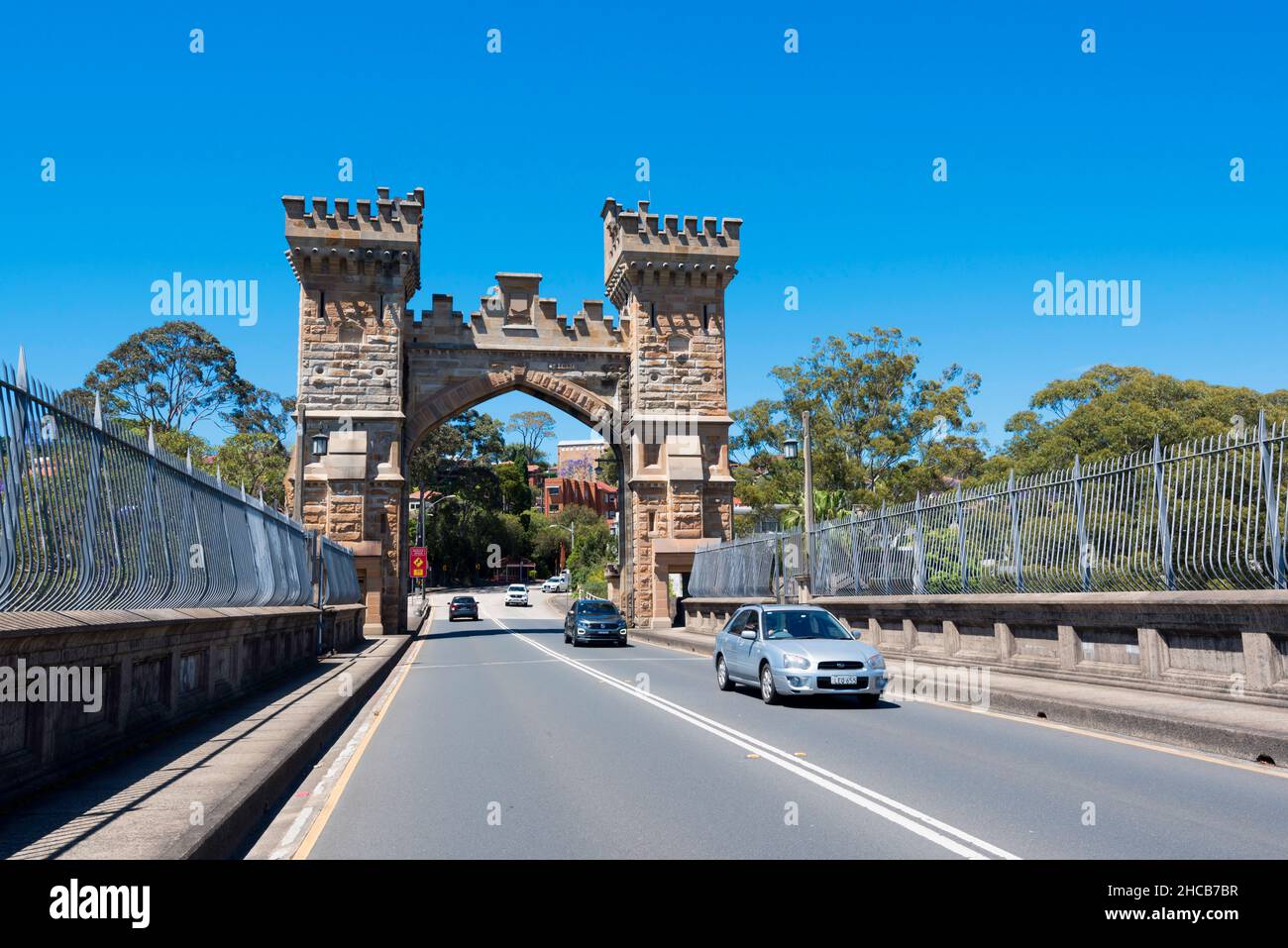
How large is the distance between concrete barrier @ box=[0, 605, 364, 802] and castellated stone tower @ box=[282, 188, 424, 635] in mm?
25876

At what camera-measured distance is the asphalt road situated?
21.2 feet

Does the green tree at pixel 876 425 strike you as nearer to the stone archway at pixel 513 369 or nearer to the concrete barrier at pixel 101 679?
the stone archway at pixel 513 369

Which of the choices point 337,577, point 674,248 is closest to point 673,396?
point 674,248

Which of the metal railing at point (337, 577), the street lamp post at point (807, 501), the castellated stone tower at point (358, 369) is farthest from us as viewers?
the castellated stone tower at point (358, 369)

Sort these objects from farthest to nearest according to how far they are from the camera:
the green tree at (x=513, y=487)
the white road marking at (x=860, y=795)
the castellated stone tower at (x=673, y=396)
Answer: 1. the green tree at (x=513, y=487)
2. the castellated stone tower at (x=673, y=396)
3. the white road marking at (x=860, y=795)

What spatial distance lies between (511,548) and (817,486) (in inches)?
1956

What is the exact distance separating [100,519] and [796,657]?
28.6 feet

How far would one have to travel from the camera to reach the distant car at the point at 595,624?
1287 inches

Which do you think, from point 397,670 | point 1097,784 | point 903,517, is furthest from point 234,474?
point 1097,784

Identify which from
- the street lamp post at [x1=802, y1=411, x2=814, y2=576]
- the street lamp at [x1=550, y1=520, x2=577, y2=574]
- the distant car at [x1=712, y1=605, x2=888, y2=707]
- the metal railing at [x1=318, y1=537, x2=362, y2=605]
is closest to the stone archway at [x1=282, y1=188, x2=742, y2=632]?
the metal railing at [x1=318, y1=537, x2=362, y2=605]

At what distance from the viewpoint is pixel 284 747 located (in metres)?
9.19

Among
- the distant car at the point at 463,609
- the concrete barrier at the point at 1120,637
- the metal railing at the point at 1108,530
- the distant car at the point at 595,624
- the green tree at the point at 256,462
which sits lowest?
the distant car at the point at 463,609

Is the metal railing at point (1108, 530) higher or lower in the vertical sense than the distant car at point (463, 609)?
higher

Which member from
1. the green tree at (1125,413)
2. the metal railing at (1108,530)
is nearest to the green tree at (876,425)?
the green tree at (1125,413)
